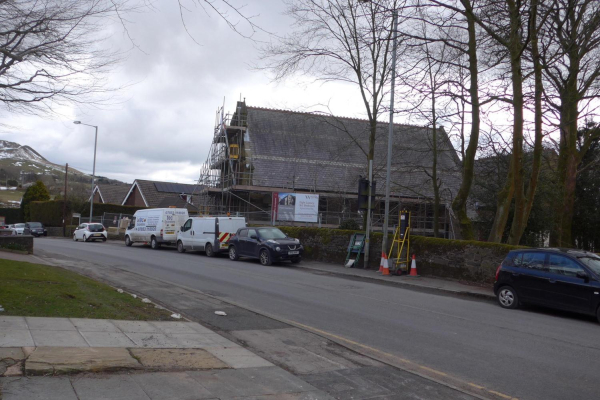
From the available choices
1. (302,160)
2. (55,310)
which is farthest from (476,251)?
(302,160)

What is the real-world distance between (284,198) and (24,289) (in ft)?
74.5

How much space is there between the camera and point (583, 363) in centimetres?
725

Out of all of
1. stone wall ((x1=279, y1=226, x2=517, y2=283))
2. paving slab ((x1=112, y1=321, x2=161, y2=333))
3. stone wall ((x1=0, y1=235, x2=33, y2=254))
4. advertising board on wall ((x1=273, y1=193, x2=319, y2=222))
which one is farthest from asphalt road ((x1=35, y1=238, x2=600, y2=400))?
advertising board on wall ((x1=273, y1=193, x2=319, y2=222))

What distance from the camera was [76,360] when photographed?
568 cm

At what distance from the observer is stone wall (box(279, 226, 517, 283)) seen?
52.9 ft

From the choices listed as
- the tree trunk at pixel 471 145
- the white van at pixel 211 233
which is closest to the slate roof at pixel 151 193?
the white van at pixel 211 233

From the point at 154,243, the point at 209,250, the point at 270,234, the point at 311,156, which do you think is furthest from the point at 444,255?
the point at 311,156

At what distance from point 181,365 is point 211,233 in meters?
20.2

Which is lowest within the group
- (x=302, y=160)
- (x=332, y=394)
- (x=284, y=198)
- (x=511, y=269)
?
(x=332, y=394)

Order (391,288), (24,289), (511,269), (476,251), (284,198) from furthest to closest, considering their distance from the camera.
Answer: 1. (284,198)
2. (476,251)
3. (391,288)
4. (511,269)
5. (24,289)

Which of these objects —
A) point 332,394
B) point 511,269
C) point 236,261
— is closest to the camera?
point 332,394

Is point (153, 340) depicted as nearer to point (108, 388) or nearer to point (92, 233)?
point (108, 388)

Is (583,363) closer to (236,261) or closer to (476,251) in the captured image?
(476,251)

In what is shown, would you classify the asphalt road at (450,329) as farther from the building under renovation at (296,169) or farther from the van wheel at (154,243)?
the building under renovation at (296,169)
